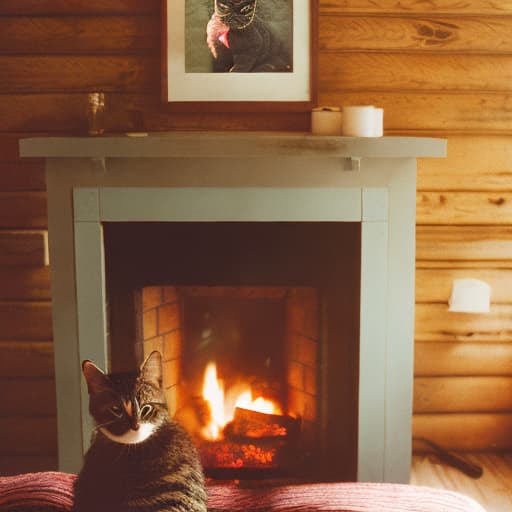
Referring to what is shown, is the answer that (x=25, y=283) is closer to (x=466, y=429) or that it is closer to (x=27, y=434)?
(x=27, y=434)

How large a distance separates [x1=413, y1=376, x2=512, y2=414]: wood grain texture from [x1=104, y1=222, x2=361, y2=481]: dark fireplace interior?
1.49 feet

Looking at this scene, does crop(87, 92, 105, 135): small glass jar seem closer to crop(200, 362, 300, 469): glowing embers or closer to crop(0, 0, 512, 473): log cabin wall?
crop(0, 0, 512, 473): log cabin wall

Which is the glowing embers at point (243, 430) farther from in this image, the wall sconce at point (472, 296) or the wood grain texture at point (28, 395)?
the wall sconce at point (472, 296)

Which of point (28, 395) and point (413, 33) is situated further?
point (28, 395)

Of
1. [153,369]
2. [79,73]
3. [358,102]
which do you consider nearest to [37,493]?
[153,369]

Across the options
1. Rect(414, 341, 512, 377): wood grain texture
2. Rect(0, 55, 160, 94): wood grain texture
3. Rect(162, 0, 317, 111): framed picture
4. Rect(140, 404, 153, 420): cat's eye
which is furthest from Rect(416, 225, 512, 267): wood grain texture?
Rect(140, 404, 153, 420): cat's eye

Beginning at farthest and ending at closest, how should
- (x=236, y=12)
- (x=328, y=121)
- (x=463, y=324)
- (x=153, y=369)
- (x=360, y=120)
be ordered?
(x=463, y=324), (x=236, y=12), (x=328, y=121), (x=360, y=120), (x=153, y=369)

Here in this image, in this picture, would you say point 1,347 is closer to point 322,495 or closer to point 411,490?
point 322,495

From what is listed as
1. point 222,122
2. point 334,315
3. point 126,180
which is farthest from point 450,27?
point 126,180

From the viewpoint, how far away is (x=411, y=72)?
88.9 inches

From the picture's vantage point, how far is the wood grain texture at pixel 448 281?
2.36 meters

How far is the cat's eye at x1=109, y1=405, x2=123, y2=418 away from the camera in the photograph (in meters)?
1.51

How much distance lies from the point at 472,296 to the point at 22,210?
5.48 ft

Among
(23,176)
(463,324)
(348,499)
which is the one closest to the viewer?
(348,499)
